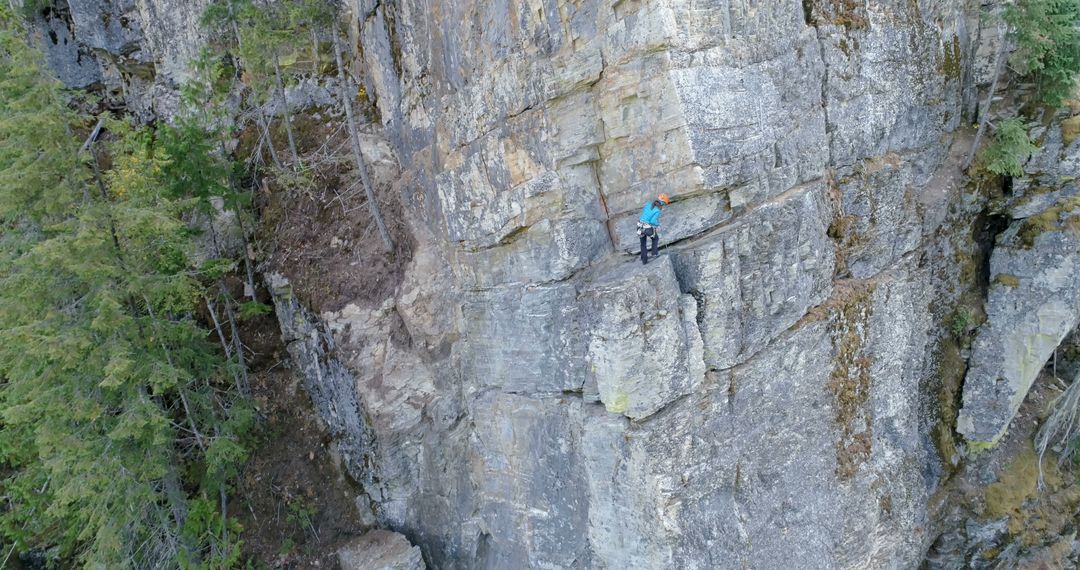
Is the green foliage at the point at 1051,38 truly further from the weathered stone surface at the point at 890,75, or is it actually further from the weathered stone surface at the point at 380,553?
the weathered stone surface at the point at 380,553

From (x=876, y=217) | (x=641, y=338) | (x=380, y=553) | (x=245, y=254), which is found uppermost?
(x=245, y=254)

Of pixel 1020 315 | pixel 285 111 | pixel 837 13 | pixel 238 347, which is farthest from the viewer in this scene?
pixel 285 111

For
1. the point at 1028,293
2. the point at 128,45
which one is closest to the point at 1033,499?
the point at 1028,293

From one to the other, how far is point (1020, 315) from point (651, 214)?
346 inches

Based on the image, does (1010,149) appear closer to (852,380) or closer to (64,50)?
(852,380)

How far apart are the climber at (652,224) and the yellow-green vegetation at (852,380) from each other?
4081 mm

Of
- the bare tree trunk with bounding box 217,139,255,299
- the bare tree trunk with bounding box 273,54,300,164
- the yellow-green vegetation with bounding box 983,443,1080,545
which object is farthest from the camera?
the bare tree trunk with bounding box 217,139,255,299

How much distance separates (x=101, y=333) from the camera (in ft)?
32.6

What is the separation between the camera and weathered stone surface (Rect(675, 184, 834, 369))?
348 inches

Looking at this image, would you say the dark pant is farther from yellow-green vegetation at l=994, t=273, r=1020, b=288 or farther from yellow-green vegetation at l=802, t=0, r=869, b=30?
yellow-green vegetation at l=994, t=273, r=1020, b=288

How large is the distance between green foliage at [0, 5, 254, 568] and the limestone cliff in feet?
9.61

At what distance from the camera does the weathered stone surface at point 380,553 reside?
39.5 feet

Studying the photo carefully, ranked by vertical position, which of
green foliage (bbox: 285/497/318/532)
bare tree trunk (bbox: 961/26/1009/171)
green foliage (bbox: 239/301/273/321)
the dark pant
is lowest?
green foliage (bbox: 285/497/318/532)

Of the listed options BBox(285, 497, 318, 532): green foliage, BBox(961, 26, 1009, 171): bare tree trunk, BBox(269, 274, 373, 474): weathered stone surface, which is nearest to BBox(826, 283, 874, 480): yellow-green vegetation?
BBox(961, 26, 1009, 171): bare tree trunk
